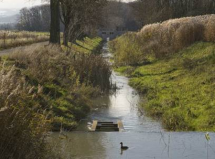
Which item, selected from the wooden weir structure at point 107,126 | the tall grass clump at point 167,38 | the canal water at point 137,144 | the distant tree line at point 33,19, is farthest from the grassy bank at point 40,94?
the distant tree line at point 33,19

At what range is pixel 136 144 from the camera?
28.5ft

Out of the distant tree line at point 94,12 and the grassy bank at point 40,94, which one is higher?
the distant tree line at point 94,12

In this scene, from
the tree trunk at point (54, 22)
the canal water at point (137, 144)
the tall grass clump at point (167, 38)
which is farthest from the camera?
the tree trunk at point (54, 22)

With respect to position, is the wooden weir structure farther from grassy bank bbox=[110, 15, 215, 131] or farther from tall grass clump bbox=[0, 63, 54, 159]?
tall grass clump bbox=[0, 63, 54, 159]

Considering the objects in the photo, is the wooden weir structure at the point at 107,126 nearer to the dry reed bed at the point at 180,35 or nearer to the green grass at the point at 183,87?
the green grass at the point at 183,87

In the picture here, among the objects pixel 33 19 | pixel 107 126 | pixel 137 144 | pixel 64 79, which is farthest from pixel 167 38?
pixel 33 19

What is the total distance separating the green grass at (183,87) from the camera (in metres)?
11.5

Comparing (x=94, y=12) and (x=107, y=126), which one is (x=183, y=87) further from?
(x=94, y=12)

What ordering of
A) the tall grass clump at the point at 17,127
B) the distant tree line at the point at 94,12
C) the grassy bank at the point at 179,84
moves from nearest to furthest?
the tall grass clump at the point at 17,127
the grassy bank at the point at 179,84
the distant tree line at the point at 94,12

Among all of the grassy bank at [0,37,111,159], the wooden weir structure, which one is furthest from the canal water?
the grassy bank at [0,37,111,159]

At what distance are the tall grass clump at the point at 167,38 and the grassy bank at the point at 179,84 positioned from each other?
0.55 feet

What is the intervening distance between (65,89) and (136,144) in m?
6.02

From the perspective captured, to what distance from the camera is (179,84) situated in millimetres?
16438

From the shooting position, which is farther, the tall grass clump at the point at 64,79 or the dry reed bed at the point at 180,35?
the dry reed bed at the point at 180,35
